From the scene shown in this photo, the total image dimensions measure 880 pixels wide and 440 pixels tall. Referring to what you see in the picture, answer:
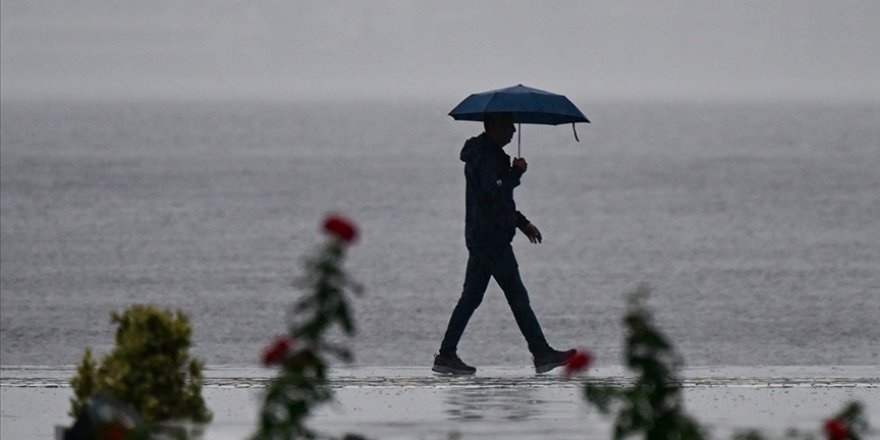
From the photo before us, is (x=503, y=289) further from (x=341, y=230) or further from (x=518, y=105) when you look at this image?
(x=341, y=230)

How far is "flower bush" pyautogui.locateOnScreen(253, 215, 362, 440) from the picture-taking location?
580 cm

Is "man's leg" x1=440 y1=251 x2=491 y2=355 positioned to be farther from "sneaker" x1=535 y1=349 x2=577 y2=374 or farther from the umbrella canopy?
the umbrella canopy

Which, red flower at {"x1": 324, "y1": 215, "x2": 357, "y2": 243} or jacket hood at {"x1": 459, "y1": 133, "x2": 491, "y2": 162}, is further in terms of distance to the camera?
jacket hood at {"x1": 459, "y1": 133, "x2": 491, "y2": 162}

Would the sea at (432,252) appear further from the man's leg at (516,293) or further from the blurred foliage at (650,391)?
the blurred foliage at (650,391)

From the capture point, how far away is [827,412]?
9719mm

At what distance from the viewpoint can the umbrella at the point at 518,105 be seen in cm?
1159

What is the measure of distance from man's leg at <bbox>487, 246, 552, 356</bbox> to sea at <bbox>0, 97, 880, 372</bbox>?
388 mm

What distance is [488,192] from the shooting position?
11227 millimetres

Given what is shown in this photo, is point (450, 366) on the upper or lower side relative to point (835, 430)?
lower

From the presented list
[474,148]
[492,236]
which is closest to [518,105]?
[474,148]

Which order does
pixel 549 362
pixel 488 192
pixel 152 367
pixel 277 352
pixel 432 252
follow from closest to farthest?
pixel 277 352
pixel 152 367
pixel 488 192
pixel 549 362
pixel 432 252

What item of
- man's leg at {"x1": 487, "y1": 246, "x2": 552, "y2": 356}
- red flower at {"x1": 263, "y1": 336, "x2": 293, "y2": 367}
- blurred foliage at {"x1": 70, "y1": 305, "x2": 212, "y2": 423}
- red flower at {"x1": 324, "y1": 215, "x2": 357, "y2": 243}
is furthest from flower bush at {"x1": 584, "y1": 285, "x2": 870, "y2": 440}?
man's leg at {"x1": 487, "y1": 246, "x2": 552, "y2": 356}

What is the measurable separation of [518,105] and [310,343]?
19.5 ft

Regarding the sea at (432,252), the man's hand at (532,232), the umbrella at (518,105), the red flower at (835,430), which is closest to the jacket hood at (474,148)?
the umbrella at (518,105)
